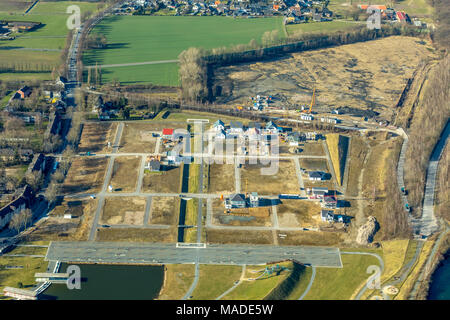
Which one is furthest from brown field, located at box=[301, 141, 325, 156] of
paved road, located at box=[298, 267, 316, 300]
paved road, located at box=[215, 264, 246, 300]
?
paved road, located at box=[215, 264, 246, 300]

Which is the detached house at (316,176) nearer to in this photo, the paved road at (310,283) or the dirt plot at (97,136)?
the paved road at (310,283)

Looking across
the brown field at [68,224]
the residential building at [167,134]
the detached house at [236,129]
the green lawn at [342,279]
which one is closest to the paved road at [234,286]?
the green lawn at [342,279]

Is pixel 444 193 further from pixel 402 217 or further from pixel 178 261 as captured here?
pixel 178 261

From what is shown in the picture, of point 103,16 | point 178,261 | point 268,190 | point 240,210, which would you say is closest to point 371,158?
point 268,190

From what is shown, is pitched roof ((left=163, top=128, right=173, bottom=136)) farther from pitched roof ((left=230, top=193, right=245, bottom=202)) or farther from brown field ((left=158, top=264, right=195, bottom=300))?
brown field ((left=158, top=264, right=195, bottom=300))

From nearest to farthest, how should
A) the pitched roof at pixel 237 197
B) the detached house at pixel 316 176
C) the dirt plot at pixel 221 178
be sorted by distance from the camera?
the pitched roof at pixel 237 197
the dirt plot at pixel 221 178
the detached house at pixel 316 176

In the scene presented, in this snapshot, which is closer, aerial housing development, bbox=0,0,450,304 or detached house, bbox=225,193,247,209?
aerial housing development, bbox=0,0,450,304
